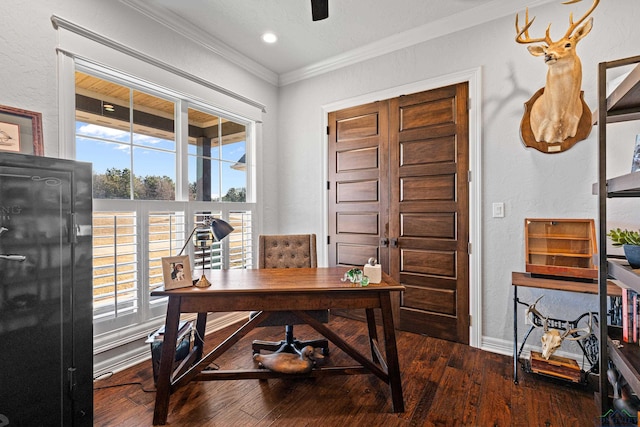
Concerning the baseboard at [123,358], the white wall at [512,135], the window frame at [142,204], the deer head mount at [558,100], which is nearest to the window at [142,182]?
the window frame at [142,204]

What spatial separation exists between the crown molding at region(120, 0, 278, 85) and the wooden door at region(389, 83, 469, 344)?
1588mm

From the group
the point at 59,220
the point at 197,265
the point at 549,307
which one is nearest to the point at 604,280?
the point at 549,307

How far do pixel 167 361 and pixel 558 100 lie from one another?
116 inches

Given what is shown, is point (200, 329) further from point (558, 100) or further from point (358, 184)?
point (558, 100)

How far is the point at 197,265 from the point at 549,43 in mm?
3216

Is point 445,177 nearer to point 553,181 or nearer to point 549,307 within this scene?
point 553,181

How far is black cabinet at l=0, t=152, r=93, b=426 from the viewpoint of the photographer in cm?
130

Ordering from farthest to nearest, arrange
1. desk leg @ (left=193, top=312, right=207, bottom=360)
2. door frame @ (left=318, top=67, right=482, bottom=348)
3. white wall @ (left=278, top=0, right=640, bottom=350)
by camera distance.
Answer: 1. door frame @ (left=318, top=67, right=482, bottom=348)
2. desk leg @ (left=193, top=312, right=207, bottom=360)
3. white wall @ (left=278, top=0, right=640, bottom=350)

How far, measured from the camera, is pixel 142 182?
98.5 inches

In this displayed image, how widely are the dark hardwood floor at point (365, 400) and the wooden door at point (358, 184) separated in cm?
125

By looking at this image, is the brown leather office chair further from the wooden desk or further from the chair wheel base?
the wooden desk

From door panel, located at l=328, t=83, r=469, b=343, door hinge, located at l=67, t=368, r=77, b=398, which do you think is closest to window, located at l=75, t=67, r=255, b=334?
door hinge, located at l=67, t=368, r=77, b=398

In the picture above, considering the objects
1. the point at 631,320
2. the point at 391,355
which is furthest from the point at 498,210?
the point at 391,355

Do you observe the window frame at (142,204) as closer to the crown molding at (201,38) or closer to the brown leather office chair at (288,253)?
the crown molding at (201,38)
